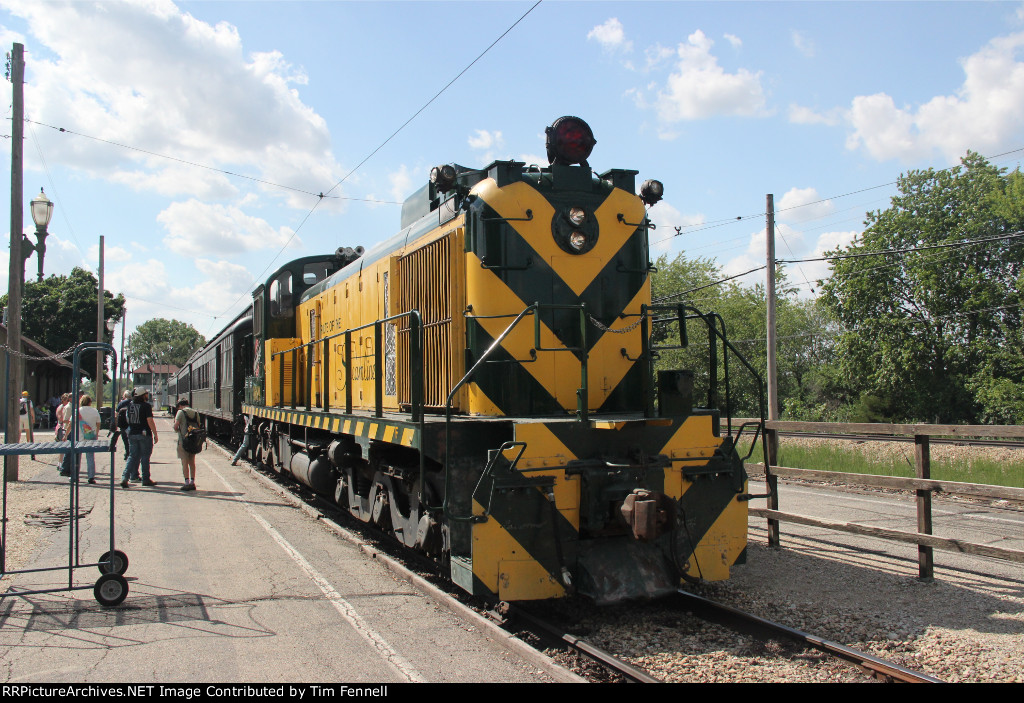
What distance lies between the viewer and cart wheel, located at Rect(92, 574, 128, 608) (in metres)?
5.17

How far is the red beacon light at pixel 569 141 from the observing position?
19.4 feet

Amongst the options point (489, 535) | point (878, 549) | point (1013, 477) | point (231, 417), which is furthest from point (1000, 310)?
point (489, 535)

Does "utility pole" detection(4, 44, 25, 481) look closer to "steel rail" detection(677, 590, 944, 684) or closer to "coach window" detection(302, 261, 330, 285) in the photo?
"coach window" detection(302, 261, 330, 285)

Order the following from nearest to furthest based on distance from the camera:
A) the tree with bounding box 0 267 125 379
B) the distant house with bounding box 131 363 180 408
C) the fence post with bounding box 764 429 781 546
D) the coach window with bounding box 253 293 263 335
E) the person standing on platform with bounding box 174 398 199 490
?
1. the fence post with bounding box 764 429 781 546
2. the person standing on platform with bounding box 174 398 199 490
3. the coach window with bounding box 253 293 263 335
4. the tree with bounding box 0 267 125 379
5. the distant house with bounding box 131 363 180 408

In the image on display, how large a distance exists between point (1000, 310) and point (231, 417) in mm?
28569

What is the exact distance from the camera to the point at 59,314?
1773 inches

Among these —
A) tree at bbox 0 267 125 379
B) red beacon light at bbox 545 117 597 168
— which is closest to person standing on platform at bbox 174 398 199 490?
red beacon light at bbox 545 117 597 168

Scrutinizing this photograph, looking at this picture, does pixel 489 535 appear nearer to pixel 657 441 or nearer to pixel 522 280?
pixel 657 441

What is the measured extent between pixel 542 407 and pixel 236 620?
273cm

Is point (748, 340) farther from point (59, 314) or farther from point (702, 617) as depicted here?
point (59, 314)

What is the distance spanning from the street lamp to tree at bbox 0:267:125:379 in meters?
34.6

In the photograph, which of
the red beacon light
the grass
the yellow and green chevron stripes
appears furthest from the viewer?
the grass

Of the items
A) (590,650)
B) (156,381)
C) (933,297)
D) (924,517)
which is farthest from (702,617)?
(156,381)

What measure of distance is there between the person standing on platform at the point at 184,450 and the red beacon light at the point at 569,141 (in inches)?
356
